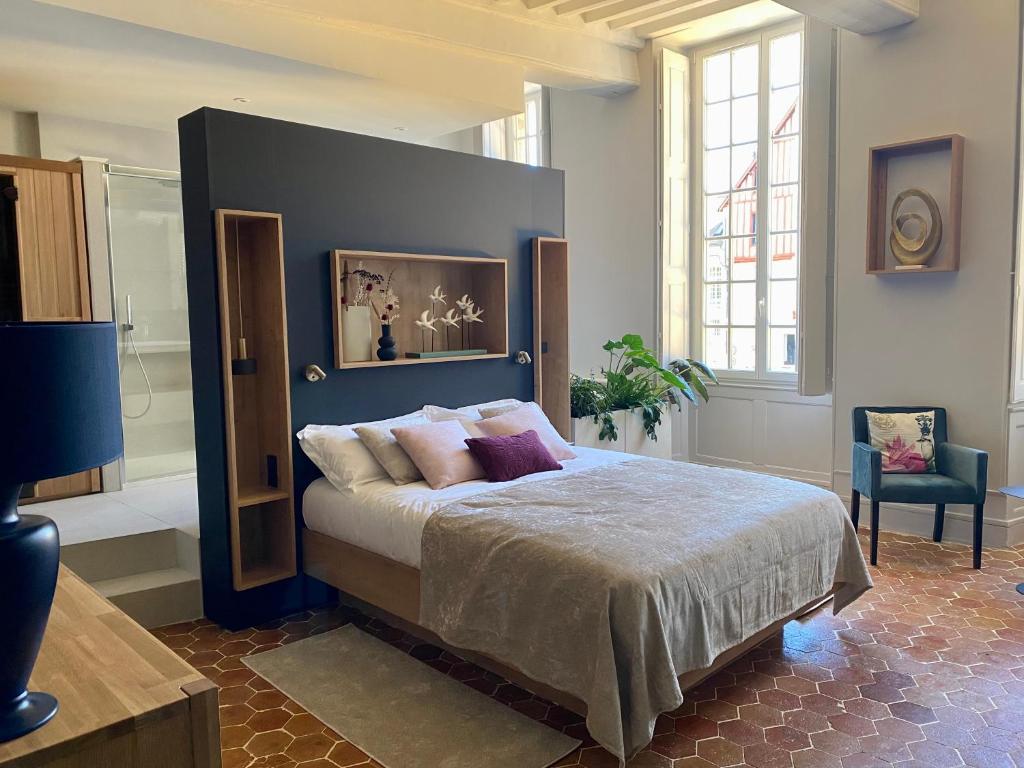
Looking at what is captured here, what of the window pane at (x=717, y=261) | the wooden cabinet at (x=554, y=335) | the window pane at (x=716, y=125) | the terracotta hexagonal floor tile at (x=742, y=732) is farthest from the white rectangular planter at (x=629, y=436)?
the terracotta hexagonal floor tile at (x=742, y=732)

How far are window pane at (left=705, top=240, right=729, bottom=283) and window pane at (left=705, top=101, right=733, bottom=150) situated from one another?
798 millimetres

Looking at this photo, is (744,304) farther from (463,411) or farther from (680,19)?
(463,411)

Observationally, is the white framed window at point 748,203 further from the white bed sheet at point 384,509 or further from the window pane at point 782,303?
the white bed sheet at point 384,509

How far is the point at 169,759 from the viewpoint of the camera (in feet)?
4.71

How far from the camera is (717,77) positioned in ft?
20.9

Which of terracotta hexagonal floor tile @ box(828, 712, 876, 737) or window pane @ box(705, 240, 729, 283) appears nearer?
terracotta hexagonal floor tile @ box(828, 712, 876, 737)

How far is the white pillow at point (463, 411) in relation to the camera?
4.27 metres

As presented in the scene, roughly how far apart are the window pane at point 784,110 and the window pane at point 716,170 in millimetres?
459

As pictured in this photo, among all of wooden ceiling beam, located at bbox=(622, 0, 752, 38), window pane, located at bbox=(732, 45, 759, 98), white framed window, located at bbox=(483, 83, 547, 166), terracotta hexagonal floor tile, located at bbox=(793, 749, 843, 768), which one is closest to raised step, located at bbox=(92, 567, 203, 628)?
terracotta hexagonal floor tile, located at bbox=(793, 749, 843, 768)

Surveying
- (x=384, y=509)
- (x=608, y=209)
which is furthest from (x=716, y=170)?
(x=384, y=509)

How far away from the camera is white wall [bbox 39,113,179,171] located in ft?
18.2

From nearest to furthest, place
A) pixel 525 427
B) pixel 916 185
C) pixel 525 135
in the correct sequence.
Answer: pixel 525 427
pixel 916 185
pixel 525 135

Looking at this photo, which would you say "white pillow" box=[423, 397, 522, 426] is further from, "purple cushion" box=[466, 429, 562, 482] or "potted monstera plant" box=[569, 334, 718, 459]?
"potted monstera plant" box=[569, 334, 718, 459]

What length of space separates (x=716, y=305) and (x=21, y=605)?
19.4ft
